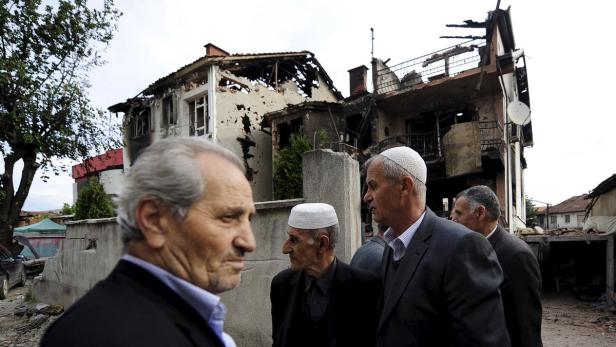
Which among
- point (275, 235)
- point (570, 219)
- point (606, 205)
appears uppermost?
point (275, 235)

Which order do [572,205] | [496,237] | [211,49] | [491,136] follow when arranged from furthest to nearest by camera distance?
[572,205] → [211,49] → [491,136] → [496,237]

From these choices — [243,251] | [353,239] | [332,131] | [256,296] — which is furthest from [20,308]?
[332,131]

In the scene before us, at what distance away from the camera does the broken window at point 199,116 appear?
62.6 feet

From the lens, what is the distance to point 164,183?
1050 mm

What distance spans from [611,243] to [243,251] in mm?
14191

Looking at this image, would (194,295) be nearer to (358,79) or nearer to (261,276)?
(261,276)

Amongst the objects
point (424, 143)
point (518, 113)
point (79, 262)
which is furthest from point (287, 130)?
point (79, 262)

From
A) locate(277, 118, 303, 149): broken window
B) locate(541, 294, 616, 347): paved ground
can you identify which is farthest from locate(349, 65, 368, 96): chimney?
locate(541, 294, 616, 347): paved ground

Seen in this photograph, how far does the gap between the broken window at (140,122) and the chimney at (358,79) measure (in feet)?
37.7

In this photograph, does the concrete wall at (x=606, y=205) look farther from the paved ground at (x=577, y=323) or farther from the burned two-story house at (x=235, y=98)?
the burned two-story house at (x=235, y=98)

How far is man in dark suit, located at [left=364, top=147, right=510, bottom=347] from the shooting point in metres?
1.73

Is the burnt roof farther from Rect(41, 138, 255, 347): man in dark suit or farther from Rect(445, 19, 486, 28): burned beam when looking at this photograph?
Rect(41, 138, 255, 347): man in dark suit

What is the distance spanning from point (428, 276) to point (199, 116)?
62.6ft

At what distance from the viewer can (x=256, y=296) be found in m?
4.40
